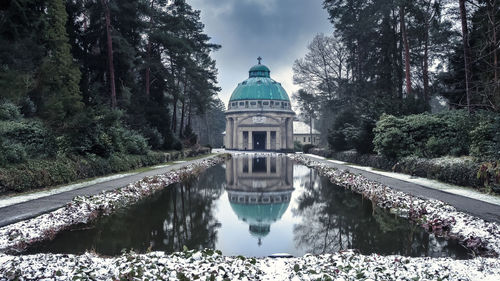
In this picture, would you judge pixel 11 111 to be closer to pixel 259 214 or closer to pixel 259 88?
pixel 259 214

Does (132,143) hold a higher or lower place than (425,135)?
lower

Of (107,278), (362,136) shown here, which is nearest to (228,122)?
(362,136)

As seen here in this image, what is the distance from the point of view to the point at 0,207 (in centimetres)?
846

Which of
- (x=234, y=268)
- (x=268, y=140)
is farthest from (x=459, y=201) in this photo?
(x=268, y=140)

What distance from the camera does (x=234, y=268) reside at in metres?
4.73

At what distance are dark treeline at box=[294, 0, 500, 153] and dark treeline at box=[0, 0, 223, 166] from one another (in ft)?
44.8

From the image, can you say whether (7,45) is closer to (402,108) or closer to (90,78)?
(90,78)

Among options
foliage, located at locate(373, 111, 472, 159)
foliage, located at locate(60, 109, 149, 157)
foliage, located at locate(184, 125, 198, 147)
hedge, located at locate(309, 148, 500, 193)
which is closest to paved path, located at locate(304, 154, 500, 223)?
hedge, located at locate(309, 148, 500, 193)

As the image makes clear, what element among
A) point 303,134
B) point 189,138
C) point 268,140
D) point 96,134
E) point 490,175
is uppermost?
point 303,134

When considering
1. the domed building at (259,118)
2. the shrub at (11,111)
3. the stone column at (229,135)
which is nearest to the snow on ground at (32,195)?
the shrub at (11,111)

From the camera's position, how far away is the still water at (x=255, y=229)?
6184 millimetres

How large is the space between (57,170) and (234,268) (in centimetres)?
1035

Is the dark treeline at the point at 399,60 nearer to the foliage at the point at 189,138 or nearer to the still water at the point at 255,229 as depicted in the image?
the still water at the point at 255,229

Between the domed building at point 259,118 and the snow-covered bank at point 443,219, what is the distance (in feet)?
184
